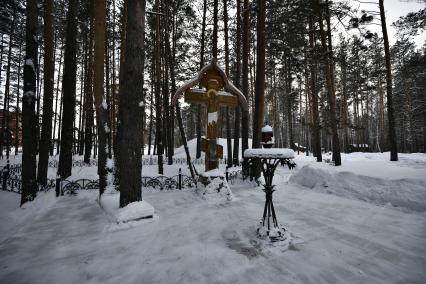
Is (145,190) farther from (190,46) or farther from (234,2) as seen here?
(190,46)

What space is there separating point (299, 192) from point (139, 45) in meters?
7.21

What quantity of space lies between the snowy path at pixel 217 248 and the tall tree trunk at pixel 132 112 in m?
0.92

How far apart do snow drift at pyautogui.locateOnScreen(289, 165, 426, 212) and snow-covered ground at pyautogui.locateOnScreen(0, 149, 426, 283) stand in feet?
0.10

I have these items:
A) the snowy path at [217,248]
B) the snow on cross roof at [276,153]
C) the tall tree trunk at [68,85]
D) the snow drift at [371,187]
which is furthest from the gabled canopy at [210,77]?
the tall tree trunk at [68,85]

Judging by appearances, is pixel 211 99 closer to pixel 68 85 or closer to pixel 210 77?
pixel 210 77

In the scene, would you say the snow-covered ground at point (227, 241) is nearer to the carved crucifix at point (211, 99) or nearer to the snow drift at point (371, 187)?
the snow drift at point (371, 187)

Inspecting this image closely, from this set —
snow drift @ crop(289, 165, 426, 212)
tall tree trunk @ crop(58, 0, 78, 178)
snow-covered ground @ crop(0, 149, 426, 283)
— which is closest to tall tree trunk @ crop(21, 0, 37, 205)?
snow-covered ground @ crop(0, 149, 426, 283)

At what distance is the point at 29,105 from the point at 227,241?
24.1 feet

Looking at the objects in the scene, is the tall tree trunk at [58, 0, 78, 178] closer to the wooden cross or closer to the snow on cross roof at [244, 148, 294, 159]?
the wooden cross

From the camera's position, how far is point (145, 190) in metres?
10.1

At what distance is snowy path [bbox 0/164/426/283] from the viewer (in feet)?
10.2

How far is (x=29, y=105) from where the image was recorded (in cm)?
726

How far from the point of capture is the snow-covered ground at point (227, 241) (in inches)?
123

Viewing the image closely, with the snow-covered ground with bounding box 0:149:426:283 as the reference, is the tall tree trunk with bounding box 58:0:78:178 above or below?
above
